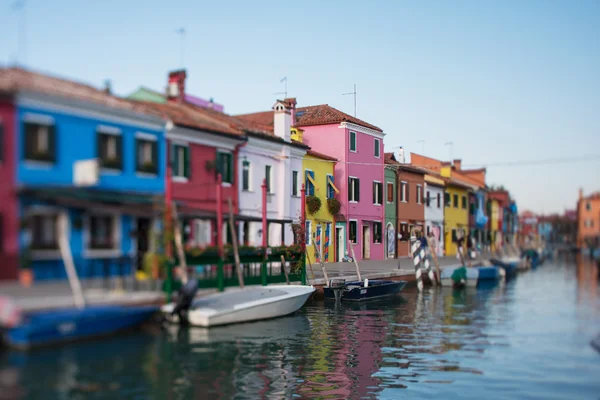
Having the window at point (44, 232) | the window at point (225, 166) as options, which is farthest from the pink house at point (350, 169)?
the window at point (44, 232)

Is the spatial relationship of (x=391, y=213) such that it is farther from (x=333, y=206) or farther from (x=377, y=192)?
(x=333, y=206)

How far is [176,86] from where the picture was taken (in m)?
9.22

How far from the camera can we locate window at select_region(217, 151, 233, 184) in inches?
310

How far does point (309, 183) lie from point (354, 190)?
4.21 m

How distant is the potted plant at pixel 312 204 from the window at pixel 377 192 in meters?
5.85

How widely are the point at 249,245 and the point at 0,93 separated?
17.9 ft

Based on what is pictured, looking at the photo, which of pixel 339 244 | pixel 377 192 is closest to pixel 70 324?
pixel 339 244

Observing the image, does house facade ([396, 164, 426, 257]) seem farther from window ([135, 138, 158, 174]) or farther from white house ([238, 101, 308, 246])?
window ([135, 138, 158, 174])

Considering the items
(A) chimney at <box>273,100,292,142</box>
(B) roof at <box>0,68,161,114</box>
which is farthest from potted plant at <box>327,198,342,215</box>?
(B) roof at <box>0,68,161,114</box>

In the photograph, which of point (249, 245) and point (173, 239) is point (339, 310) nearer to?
point (249, 245)

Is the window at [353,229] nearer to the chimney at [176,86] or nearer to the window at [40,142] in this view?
the chimney at [176,86]

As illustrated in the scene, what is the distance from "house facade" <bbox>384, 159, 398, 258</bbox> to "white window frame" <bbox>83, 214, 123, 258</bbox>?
33.4m

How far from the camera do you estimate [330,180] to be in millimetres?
33531

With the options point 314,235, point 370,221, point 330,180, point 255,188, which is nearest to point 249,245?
point 255,188
